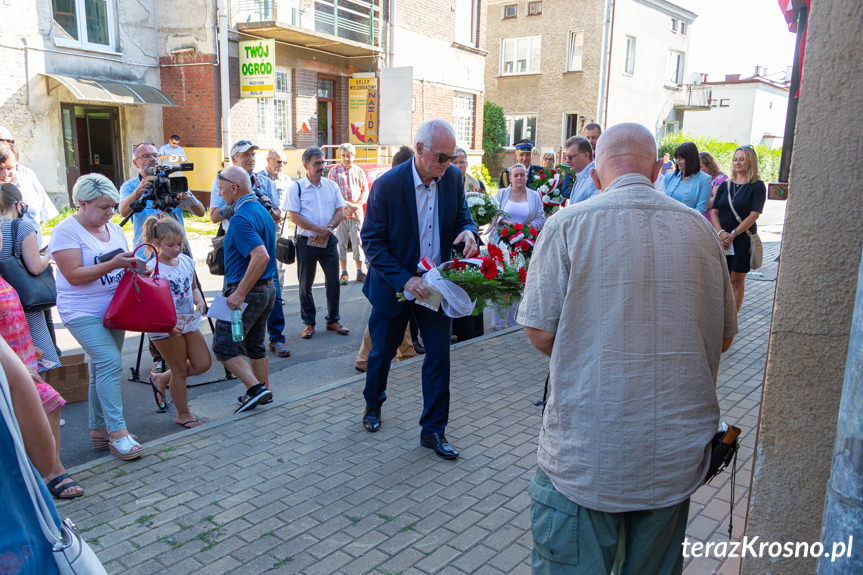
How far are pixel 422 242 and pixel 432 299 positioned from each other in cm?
54

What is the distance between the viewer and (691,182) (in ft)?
23.8

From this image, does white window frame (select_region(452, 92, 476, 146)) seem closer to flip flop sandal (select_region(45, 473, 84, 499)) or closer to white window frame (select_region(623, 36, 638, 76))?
white window frame (select_region(623, 36, 638, 76))

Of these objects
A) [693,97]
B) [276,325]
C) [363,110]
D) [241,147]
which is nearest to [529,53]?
[693,97]

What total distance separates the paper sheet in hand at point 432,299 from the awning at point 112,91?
13.6 meters

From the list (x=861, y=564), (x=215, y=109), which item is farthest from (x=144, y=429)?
(x=215, y=109)

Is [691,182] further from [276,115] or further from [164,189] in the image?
[276,115]

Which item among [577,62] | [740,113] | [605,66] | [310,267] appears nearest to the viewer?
[310,267]

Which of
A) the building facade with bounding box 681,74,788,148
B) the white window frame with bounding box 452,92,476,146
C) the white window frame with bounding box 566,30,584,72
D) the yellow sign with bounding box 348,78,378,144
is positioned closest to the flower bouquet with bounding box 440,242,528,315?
the yellow sign with bounding box 348,78,378,144

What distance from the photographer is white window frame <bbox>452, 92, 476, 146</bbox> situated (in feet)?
84.1

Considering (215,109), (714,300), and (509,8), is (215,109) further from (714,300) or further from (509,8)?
(509,8)

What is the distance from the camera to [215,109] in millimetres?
17062

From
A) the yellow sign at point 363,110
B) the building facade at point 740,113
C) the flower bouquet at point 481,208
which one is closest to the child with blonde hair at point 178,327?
the flower bouquet at point 481,208

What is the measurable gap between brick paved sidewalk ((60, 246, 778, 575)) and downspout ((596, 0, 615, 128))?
26968 millimetres

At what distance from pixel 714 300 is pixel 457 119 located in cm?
2469
